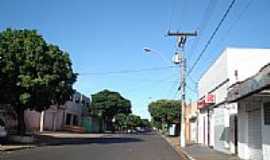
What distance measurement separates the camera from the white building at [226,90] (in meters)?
24.7

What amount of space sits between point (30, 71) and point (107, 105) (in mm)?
57209

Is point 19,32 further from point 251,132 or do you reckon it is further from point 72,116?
→ point 72,116

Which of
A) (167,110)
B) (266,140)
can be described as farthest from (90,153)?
(167,110)

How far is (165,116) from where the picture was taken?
77188 mm

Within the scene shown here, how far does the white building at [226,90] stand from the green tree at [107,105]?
177 feet

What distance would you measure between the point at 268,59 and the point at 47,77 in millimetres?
14541

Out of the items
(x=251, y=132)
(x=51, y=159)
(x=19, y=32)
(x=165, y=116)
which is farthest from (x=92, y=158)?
(x=165, y=116)

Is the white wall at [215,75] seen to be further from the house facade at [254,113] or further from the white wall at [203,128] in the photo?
the house facade at [254,113]

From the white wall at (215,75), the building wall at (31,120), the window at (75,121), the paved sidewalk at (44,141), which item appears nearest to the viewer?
the paved sidewalk at (44,141)

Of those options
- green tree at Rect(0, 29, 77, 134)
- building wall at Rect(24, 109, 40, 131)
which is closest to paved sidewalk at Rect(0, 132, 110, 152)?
green tree at Rect(0, 29, 77, 134)

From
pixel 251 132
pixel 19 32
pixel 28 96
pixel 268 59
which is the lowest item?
pixel 251 132

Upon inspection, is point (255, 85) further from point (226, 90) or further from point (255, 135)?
point (226, 90)

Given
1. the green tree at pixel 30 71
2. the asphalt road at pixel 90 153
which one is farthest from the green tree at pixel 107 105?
the asphalt road at pixel 90 153

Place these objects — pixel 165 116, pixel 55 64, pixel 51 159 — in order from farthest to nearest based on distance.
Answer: pixel 165 116
pixel 55 64
pixel 51 159
